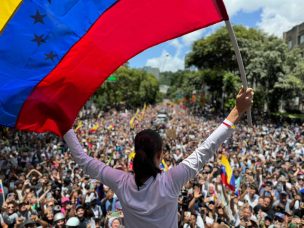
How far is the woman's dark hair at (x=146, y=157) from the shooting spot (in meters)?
1.99

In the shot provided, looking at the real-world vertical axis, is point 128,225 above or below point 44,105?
below

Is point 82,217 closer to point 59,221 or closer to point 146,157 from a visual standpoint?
point 59,221

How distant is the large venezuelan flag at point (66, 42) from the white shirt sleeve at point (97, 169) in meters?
0.62

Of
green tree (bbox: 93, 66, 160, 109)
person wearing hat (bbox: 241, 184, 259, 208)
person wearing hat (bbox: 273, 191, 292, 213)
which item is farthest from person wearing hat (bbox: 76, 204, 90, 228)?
green tree (bbox: 93, 66, 160, 109)

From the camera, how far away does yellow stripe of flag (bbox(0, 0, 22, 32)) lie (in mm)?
2975

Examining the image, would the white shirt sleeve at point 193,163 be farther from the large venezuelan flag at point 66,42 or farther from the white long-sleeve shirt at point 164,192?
the large venezuelan flag at point 66,42

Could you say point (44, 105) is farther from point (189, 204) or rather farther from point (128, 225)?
point (189, 204)

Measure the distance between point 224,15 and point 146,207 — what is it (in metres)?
1.54

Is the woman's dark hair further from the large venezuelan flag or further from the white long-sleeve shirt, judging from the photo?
the large venezuelan flag

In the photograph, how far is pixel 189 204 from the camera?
21.6ft

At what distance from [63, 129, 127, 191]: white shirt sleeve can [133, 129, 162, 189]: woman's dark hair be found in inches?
6.4

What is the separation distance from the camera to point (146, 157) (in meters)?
1.99

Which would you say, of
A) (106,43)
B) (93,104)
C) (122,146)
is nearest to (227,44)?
(93,104)

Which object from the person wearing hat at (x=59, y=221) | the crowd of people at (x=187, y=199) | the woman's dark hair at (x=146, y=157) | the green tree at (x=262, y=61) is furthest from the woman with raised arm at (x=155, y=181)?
the green tree at (x=262, y=61)
